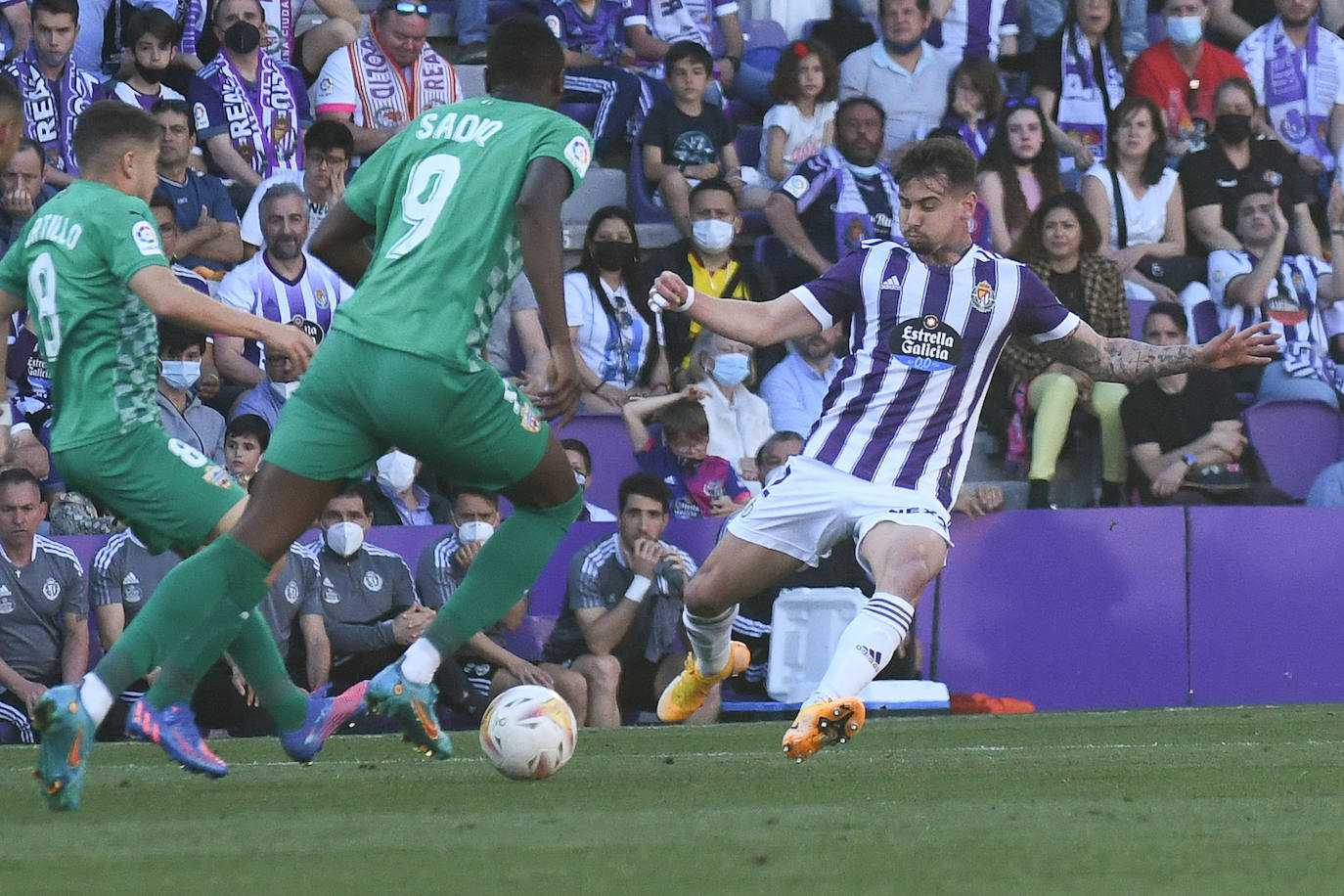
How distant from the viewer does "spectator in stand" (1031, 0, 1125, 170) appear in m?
14.5

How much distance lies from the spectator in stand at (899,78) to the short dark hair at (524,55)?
8.11 meters

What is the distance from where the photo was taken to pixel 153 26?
38.2ft

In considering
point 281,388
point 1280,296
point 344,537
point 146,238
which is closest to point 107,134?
point 146,238

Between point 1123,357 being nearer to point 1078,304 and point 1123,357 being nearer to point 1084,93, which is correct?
point 1078,304

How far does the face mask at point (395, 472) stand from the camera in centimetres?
1076

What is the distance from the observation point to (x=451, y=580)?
33.9 ft

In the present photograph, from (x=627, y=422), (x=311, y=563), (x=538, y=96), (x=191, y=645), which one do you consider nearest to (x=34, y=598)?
(x=311, y=563)

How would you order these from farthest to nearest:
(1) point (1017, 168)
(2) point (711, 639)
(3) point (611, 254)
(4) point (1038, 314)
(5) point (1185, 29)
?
(5) point (1185, 29) < (1) point (1017, 168) < (3) point (611, 254) < (2) point (711, 639) < (4) point (1038, 314)

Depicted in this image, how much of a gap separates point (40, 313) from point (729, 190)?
6.58m

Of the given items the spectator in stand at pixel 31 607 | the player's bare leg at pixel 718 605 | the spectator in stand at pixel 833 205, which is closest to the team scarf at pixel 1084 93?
the spectator in stand at pixel 833 205

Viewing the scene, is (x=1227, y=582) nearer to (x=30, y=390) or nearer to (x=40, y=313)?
(x=30, y=390)

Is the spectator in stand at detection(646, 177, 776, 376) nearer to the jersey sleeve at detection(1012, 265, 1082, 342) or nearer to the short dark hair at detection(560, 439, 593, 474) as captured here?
the short dark hair at detection(560, 439, 593, 474)

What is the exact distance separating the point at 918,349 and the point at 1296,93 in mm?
9455

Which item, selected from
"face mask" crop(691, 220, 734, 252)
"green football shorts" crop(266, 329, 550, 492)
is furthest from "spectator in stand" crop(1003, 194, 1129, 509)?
"green football shorts" crop(266, 329, 550, 492)
